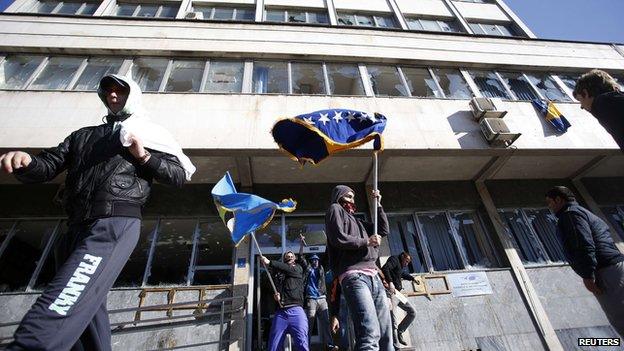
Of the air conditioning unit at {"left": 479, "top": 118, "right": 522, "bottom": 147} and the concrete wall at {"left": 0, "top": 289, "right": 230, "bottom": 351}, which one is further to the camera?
the air conditioning unit at {"left": 479, "top": 118, "right": 522, "bottom": 147}

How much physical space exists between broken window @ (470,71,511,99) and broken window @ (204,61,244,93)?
26.5 ft

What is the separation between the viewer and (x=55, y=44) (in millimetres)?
9570

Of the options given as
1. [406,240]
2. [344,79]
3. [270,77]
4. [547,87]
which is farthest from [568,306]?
[270,77]

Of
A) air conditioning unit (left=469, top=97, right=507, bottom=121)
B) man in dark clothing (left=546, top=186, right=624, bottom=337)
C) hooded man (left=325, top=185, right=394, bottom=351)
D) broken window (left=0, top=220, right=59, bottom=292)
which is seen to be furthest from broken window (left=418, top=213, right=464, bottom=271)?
broken window (left=0, top=220, right=59, bottom=292)

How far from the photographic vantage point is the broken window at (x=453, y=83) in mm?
10447

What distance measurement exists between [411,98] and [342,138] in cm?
551

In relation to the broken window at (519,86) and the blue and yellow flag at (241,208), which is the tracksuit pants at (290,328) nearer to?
the blue and yellow flag at (241,208)

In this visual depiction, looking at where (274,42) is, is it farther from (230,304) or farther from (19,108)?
(230,304)

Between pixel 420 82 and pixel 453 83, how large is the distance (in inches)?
45.8

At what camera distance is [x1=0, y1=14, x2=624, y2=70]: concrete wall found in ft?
32.1

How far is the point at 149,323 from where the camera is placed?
670 cm

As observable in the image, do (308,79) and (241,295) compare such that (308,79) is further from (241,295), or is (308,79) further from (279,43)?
(241,295)

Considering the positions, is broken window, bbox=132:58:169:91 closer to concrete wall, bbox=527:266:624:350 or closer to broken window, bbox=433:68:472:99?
broken window, bbox=433:68:472:99

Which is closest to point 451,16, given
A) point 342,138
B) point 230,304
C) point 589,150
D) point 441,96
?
point 441,96
